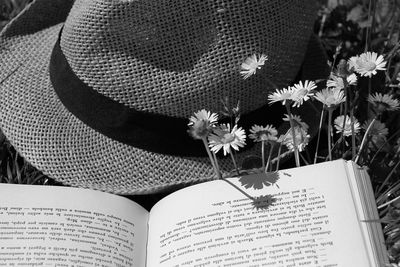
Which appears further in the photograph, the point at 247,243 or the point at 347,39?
the point at 347,39

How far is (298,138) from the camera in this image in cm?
104

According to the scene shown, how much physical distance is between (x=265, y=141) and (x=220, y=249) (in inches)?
7.6

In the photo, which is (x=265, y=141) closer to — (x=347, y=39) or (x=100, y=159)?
(x=100, y=159)

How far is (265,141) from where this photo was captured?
104cm

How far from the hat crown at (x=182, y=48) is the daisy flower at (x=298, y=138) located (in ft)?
0.29

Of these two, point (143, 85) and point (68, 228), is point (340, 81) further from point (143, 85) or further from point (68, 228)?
point (68, 228)

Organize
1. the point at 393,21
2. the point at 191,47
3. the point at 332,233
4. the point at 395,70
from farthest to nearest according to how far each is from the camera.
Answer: the point at 393,21 < the point at 395,70 < the point at 191,47 < the point at 332,233

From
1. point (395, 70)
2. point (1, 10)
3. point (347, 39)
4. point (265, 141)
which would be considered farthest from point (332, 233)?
point (1, 10)

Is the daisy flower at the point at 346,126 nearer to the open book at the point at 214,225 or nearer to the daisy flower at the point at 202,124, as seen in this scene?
the open book at the point at 214,225

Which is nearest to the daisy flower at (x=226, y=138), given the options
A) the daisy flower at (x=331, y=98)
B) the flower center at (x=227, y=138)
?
the flower center at (x=227, y=138)

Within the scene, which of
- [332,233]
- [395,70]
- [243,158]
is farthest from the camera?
[395,70]

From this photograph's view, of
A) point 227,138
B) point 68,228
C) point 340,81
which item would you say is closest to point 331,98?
point 340,81

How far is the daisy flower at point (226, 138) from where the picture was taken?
1.00 meters

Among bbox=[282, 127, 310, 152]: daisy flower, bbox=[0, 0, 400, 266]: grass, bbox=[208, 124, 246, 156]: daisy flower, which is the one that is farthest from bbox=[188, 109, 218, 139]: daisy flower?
bbox=[0, 0, 400, 266]: grass
